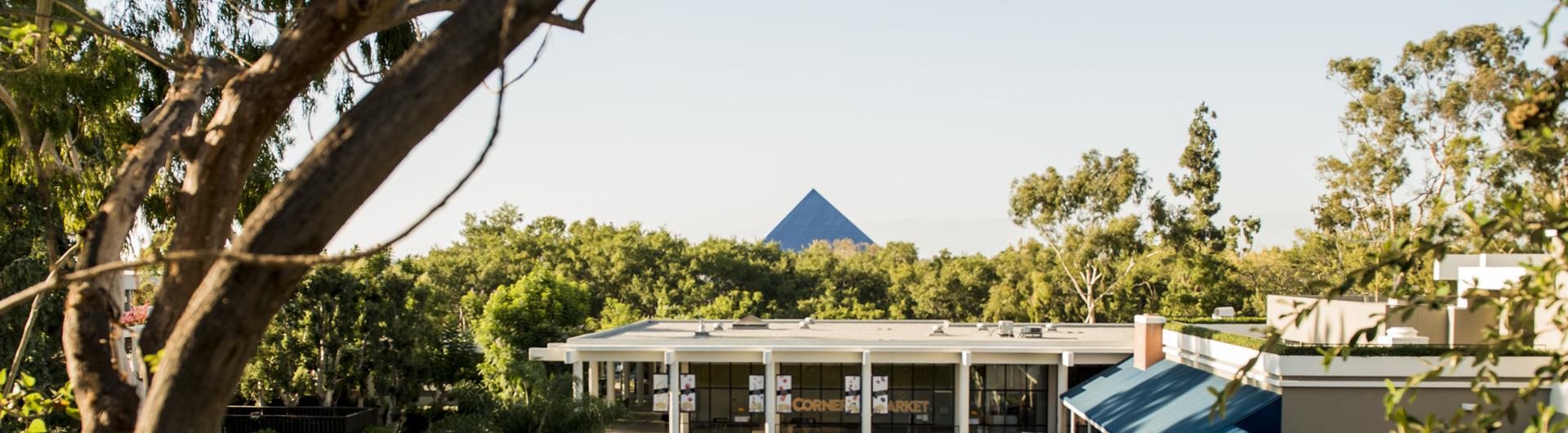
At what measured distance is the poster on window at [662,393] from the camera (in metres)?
25.6

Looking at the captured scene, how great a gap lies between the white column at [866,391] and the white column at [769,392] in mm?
1743

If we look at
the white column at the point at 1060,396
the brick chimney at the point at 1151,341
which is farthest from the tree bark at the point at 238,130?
the white column at the point at 1060,396

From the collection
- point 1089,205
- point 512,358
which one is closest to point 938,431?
point 512,358

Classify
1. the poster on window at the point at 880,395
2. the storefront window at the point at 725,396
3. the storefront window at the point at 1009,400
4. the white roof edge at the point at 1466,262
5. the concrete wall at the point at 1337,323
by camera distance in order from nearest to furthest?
the concrete wall at the point at 1337,323, the white roof edge at the point at 1466,262, the poster on window at the point at 880,395, the storefront window at the point at 1009,400, the storefront window at the point at 725,396

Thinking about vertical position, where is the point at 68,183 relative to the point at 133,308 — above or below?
above

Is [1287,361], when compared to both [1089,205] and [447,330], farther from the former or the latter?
[1089,205]

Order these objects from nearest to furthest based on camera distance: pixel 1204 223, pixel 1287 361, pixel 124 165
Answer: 1. pixel 124 165
2. pixel 1287 361
3. pixel 1204 223

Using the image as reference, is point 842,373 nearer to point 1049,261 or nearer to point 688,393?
point 688,393

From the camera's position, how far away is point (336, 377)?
24.1m

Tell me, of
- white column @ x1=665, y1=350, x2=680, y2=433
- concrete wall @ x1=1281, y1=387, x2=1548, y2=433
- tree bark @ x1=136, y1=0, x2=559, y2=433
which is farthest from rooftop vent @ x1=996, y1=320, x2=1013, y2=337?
tree bark @ x1=136, y1=0, x2=559, y2=433

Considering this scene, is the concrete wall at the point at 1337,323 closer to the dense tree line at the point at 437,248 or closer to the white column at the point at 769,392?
the dense tree line at the point at 437,248

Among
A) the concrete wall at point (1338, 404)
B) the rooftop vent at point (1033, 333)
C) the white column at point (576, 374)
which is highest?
the concrete wall at point (1338, 404)

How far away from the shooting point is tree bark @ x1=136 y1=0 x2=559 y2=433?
2539mm

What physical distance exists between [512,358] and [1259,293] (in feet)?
96.0
